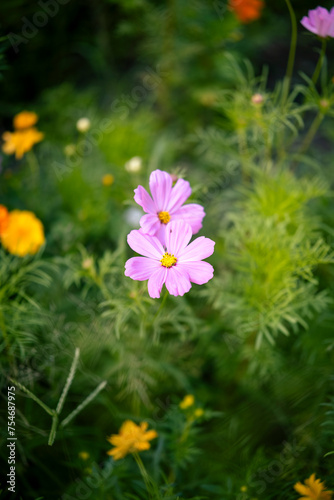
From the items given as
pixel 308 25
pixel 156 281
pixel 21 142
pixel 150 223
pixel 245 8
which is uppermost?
pixel 245 8

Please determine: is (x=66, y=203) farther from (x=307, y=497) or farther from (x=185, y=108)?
(x=307, y=497)

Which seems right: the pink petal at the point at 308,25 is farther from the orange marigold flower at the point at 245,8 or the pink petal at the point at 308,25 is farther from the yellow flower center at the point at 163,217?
the orange marigold flower at the point at 245,8

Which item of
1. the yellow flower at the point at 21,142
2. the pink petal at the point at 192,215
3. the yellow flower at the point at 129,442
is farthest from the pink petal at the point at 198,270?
the yellow flower at the point at 21,142

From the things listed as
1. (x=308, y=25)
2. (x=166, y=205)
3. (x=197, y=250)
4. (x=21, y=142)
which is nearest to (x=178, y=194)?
(x=166, y=205)

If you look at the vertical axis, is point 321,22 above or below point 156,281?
above

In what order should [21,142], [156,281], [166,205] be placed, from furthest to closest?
1. [21,142]
2. [166,205]
3. [156,281]

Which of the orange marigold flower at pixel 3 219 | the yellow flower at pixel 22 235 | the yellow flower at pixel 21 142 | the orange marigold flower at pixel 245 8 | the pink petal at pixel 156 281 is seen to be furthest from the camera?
the orange marigold flower at pixel 245 8

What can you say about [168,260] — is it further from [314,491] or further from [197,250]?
[314,491]

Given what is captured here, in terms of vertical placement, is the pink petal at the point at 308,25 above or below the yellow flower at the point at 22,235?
above
